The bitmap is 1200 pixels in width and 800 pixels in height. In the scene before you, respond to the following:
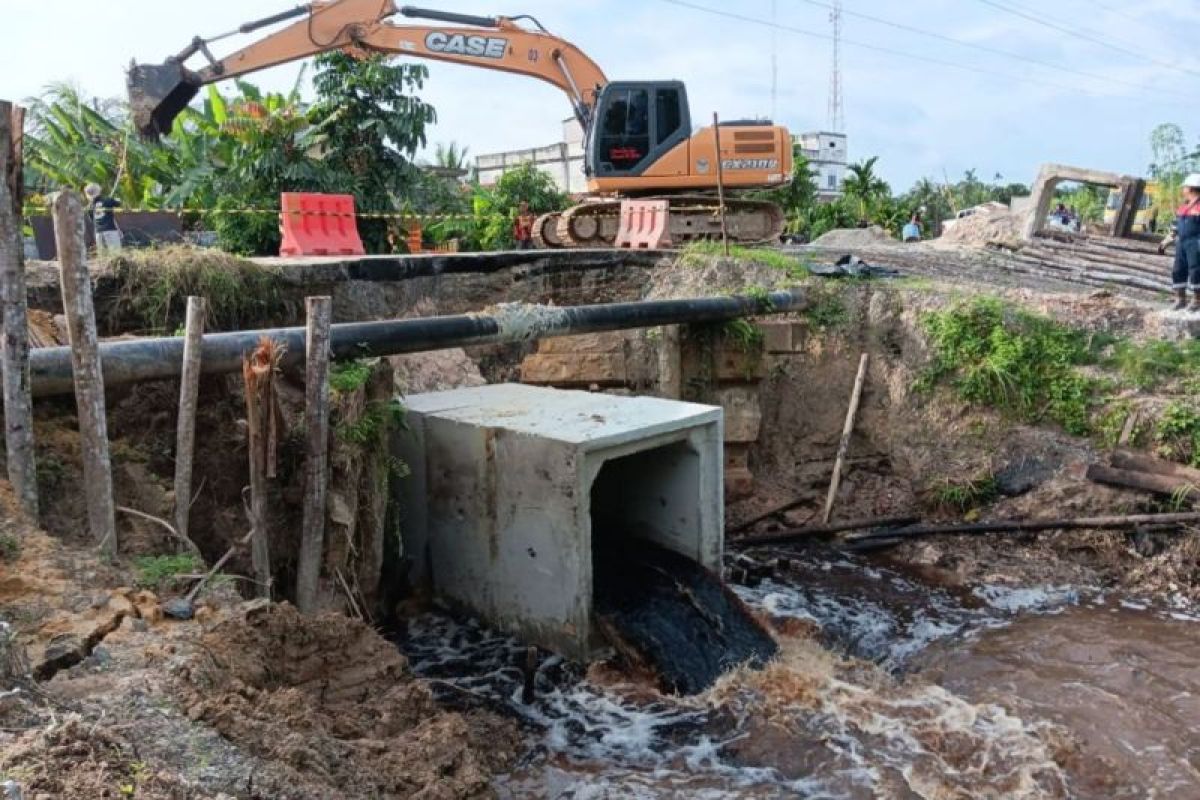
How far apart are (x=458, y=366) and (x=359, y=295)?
1.23m

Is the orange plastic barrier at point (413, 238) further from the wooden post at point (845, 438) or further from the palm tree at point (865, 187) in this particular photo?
the palm tree at point (865, 187)

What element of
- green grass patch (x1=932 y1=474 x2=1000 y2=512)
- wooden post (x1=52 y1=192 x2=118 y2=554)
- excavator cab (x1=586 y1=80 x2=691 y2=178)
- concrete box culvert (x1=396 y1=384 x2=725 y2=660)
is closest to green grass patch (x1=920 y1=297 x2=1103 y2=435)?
green grass patch (x1=932 y1=474 x2=1000 y2=512)

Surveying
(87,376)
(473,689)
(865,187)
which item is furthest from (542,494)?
(865,187)

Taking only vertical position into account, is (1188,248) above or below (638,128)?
below

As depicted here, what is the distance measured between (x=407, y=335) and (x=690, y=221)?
7346 mm

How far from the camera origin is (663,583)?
7.06 metres

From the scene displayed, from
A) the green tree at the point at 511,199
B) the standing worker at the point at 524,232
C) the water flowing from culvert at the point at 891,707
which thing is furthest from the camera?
the green tree at the point at 511,199

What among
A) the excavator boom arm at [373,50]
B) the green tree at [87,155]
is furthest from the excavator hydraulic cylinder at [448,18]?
the green tree at [87,155]

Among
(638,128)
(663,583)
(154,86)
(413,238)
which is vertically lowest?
(663,583)

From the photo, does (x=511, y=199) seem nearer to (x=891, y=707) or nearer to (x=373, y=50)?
(x=373, y=50)

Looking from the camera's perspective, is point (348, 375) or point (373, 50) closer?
point (348, 375)

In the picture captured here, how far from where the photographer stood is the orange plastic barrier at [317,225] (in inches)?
431

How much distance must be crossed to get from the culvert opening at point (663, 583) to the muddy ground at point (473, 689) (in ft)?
0.85

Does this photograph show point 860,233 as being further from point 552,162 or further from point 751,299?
point 552,162
